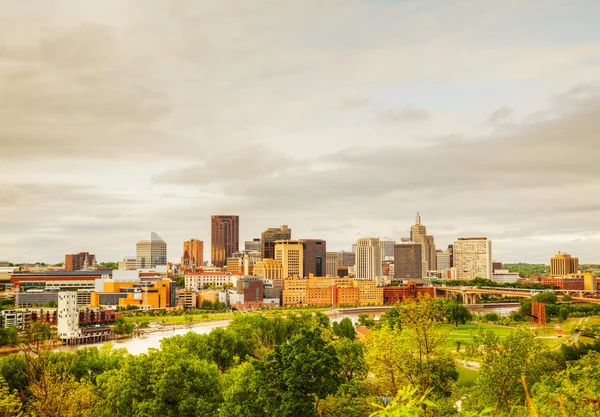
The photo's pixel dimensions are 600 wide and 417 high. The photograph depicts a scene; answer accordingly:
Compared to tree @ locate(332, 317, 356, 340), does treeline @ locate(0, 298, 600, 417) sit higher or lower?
higher

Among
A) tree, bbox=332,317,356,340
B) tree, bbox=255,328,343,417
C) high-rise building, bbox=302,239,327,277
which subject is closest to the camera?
tree, bbox=255,328,343,417

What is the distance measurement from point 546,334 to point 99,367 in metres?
43.0

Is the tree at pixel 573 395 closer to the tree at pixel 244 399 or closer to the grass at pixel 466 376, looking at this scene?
the tree at pixel 244 399

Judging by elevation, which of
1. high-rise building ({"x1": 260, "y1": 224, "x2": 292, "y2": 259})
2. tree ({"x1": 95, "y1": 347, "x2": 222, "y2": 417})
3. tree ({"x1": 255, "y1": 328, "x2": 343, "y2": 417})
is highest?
high-rise building ({"x1": 260, "y1": 224, "x2": 292, "y2": 259})

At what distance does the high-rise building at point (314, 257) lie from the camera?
160875 mm

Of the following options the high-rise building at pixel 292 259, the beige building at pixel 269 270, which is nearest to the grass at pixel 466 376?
the beige building at pixel 269 270

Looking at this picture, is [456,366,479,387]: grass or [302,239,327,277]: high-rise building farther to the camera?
[302,239,327,277]: high-rise building

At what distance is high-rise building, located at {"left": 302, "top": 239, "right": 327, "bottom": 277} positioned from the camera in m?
161

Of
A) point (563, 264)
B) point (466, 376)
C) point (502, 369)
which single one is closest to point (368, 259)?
point (563, 264)

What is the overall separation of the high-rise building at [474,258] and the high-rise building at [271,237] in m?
58.7

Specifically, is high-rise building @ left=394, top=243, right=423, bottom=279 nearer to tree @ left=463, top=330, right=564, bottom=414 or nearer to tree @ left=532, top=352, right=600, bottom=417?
tree @ left=532, top=352, right=600, bottom=417

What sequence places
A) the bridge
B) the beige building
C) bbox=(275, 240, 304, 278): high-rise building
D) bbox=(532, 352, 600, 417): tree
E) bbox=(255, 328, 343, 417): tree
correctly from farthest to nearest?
bbox=(275, 240, 304, 278): high-rise building
the beige building
the bridge
bbox=(255, 328, 343, 417): tree
bbox=(532, 352, 600, 417): tree

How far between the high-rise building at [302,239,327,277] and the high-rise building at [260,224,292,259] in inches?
871

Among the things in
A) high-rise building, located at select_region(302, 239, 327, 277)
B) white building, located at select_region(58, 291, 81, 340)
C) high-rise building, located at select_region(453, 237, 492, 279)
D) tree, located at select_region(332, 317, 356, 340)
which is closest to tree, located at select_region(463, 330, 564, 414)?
tree, located at select_region(332, 317, 356, 340)
